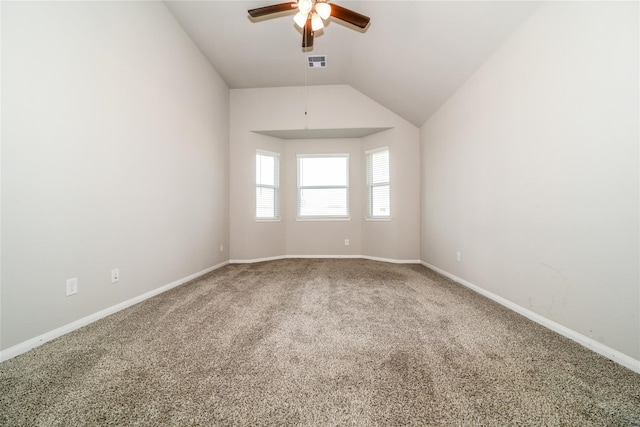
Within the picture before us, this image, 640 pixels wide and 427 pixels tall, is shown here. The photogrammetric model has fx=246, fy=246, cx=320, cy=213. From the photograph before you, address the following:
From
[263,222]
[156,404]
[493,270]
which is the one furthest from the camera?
[263,222]

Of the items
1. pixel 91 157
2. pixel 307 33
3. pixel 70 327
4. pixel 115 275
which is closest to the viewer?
pixel 70 327

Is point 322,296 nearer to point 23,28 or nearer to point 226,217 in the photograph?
point 226,217

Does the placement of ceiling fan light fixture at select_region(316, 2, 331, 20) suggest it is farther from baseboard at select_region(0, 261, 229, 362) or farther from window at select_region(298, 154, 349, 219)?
baseboard at select_region(0, 261, 229, 362)

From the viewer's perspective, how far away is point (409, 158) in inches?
174

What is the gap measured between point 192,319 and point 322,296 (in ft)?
3.96

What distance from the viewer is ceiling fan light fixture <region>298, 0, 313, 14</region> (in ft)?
7.16

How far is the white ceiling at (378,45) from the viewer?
2.28 metres

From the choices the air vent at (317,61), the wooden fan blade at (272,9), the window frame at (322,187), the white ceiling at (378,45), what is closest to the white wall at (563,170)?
the white ceiling at (378,45)

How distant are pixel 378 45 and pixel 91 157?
3.30 m

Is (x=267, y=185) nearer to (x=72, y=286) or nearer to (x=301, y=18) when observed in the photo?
(x=301, y=18)

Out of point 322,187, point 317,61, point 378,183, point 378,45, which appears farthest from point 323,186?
point 378,45

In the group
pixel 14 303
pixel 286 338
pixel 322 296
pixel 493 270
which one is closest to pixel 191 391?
pixel 286 338

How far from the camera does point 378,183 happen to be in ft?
15.5

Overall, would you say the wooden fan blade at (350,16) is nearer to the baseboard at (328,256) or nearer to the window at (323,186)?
the window at (323,186)
